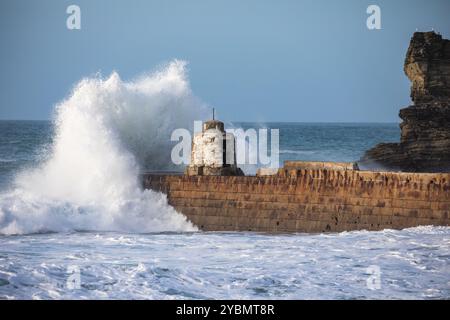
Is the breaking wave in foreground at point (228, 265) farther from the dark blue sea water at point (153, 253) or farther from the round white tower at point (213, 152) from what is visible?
the round white tower at point (213, 152)

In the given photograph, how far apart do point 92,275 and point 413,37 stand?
788 inches

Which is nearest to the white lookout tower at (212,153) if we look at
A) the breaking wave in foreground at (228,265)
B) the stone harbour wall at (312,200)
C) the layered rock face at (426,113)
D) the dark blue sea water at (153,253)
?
the stone harbour wall at (312,200)

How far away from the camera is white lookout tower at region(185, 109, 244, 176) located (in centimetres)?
1659

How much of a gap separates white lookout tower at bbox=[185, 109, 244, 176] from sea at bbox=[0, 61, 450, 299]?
911mm

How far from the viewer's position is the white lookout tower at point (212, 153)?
54.4ft

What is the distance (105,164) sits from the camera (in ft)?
57.9

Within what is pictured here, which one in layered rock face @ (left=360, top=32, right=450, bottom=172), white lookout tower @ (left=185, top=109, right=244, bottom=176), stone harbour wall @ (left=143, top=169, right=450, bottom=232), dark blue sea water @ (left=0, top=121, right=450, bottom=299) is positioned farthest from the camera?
layered rock face @ (left=360, top=32, right=450, bottom=172)

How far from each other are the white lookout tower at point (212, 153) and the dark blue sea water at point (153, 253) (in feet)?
3.20

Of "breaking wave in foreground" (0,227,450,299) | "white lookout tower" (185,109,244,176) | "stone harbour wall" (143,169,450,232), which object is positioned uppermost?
"white lookout tower" (185,109,244,176)

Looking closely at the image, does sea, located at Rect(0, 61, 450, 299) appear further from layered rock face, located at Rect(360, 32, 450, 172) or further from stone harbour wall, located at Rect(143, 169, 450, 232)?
layered rock face, located at Rect(360, 32, 450, 172)

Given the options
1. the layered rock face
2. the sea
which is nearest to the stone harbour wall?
the sea

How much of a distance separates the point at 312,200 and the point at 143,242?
2.95m
